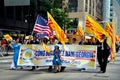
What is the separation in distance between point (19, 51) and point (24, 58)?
0.40 metres

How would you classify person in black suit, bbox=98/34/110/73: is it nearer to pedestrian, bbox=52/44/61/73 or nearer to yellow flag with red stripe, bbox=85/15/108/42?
yellow flag with red stripe, bbox=85/15/108/42

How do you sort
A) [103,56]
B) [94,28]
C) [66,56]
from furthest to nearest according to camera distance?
[94,28]
[66,56]
[103,56]

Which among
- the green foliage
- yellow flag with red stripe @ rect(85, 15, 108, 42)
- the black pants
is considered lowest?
the black pants

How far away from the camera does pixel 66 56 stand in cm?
1802

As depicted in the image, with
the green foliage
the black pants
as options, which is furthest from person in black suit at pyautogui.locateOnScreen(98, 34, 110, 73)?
the green foliage

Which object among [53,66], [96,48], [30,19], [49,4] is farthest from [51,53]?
[30,19]

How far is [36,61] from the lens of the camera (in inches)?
718

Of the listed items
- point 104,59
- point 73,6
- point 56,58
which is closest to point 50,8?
point 56,58

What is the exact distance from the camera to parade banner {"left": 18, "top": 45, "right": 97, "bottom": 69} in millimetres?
17906

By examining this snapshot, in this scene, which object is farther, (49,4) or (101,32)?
(49,4)

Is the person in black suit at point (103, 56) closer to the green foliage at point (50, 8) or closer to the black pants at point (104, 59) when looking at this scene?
the black pants at point (104, 59)

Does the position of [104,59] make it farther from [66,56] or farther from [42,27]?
[42,27]

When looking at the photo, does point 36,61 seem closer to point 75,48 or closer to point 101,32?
point 75,48

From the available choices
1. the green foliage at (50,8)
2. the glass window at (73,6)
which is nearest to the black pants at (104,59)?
the green foliage at (50,8)
